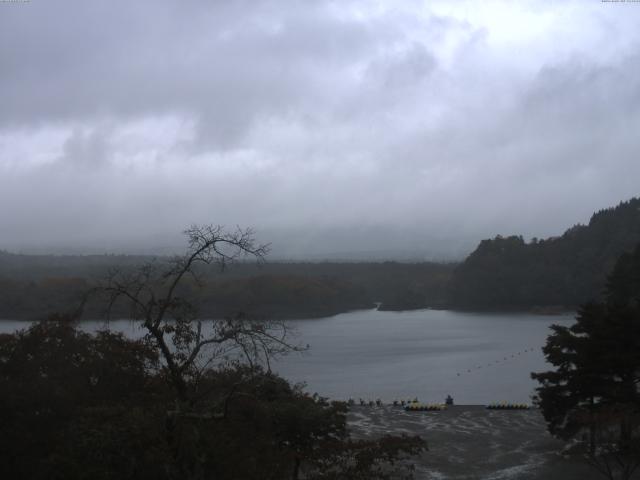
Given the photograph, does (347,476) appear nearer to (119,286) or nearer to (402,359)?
(119,286)

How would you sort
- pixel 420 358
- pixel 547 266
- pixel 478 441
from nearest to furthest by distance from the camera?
1. pixel 478 441
2. pixel 420 358
3. pixel 547 266

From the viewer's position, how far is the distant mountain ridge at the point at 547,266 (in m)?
56.2

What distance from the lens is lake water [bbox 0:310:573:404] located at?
24031mm

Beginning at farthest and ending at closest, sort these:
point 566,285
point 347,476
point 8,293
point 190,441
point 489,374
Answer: point 566,285, point 8,293, point 489,374, point 347,476, point 190,441

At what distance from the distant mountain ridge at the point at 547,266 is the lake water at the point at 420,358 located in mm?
5955

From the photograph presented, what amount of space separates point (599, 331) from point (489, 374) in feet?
54.3

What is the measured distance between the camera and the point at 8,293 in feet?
116

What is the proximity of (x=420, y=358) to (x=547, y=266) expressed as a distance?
30928 millimetres

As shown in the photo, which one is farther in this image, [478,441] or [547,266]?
[547,266]

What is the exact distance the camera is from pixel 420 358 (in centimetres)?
3256

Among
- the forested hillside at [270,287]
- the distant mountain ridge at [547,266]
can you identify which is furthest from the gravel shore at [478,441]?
the distant mountain ridge at [547,266]

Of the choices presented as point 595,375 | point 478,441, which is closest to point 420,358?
point 478,441

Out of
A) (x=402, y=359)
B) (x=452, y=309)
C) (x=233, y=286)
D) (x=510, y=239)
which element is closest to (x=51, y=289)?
(x=233, y=286)

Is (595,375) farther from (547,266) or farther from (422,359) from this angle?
(547,266)
